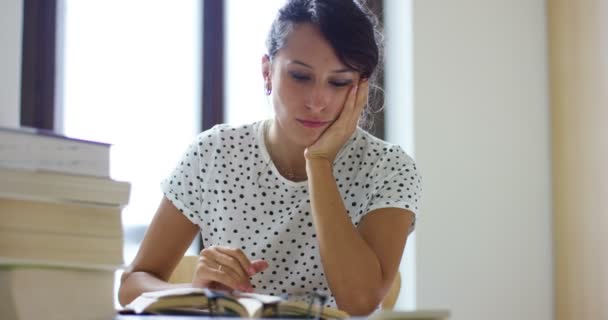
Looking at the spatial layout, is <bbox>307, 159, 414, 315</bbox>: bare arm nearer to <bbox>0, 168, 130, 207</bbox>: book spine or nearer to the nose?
the nose

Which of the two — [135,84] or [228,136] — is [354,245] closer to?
[228,136]

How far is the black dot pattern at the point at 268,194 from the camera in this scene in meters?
1.66

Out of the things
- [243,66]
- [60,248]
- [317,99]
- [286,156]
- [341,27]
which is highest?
[243,66]

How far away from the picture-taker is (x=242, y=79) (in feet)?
11.1

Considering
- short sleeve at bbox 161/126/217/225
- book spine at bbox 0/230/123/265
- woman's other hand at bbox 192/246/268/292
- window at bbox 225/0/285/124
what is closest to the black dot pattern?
short sleeve at bbox 161/126/217/225

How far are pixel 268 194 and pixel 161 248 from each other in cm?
26

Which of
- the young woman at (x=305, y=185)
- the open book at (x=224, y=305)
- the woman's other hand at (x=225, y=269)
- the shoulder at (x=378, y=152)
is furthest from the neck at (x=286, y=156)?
the open book at (x=224, y=305)

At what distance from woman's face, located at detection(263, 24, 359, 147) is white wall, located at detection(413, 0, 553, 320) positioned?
1.93 m

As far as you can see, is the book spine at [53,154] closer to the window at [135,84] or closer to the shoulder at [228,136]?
the shoulder at [228,136]

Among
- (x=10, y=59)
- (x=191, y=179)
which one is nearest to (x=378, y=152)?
(x=191, y=179)

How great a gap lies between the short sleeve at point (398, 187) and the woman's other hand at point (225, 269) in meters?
0.41

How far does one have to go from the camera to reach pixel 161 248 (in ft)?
5.36

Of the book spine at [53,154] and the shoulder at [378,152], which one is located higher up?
the shoulder at [378,152]

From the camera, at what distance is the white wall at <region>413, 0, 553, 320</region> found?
11.6 ft
